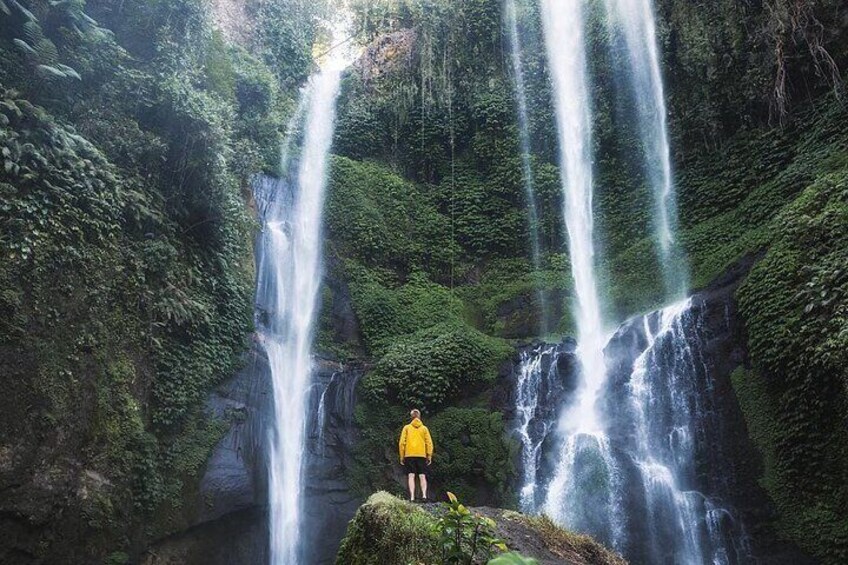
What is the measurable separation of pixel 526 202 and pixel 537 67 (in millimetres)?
4978

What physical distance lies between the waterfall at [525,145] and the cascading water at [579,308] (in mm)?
877

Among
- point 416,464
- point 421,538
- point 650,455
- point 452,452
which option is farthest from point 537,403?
point 421,538

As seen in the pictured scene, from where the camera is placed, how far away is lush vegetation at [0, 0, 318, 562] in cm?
762

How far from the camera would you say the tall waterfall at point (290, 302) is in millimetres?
11312

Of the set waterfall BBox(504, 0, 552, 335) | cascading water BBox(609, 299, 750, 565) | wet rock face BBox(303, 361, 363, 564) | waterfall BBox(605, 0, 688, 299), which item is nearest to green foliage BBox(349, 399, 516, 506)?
wet rock face BBox(303, 361, 363, 564)

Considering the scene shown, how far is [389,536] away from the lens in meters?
5.08

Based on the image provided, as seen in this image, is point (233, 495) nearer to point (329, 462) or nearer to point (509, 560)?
point (329, 462)

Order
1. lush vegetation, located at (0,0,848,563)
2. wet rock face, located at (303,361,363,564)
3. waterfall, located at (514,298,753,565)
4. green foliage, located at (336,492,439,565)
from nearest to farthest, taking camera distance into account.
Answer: green foliage, located at (336,492,439,565) → lush vegetation, located at (0,0,848,563) → waterfall, located at (514,298,753,565) → wet rock face, located at (303,361,363,564)

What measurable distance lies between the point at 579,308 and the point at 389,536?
37.9 ft

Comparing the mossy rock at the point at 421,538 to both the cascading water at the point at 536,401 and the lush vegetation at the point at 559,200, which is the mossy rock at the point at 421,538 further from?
the lush vegetation at the point at 559,200

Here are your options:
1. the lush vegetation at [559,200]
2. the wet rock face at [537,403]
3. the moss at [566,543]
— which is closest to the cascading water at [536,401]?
the wet rock face at [537,403]

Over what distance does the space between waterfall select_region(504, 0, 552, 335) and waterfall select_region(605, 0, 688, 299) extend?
10.1 ft

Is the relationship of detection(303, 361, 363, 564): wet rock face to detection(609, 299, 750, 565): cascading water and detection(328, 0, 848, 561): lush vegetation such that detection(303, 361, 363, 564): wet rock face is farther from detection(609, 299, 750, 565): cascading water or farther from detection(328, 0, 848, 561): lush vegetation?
detection(609, 299, 750, 565): cascading water

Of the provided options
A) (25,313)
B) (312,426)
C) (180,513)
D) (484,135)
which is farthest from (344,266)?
(25,313)
